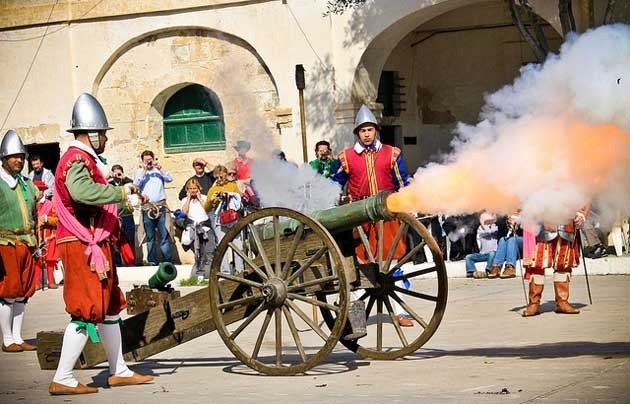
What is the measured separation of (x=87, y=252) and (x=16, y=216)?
3063mm

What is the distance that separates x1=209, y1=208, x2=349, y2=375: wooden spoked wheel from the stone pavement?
0.26 m

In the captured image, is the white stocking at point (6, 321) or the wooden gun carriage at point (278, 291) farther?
the white stocking at point (6, 321)

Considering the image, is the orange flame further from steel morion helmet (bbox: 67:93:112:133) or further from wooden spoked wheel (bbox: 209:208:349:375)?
steel morion helmet (bbox: 67:93:112:133)

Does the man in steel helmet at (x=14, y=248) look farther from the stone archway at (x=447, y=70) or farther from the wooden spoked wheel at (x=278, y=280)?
the stone archway at (x=447, y=70)

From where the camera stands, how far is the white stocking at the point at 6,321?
1139cm

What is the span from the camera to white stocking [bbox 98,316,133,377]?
8883 mm

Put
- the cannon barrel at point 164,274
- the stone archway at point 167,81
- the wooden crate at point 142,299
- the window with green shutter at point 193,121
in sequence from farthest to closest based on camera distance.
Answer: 1. the window with green shutter at point 193,121
2. the stone archway at point 167,81
3. the wooden crate at point 142,299
4. the cannon barrel at point 164,274

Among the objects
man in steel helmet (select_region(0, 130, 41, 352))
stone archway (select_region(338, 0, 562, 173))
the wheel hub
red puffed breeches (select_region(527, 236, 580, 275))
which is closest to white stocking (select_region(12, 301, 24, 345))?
man in steel helmet (select_region(0, 130, 41, 352))

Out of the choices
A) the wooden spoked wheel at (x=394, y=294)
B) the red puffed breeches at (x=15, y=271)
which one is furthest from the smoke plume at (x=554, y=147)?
the red puffed breeches at (x=15, y=271)

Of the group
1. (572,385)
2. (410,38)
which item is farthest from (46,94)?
(572,385)

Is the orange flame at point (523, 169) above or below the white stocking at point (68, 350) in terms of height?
above

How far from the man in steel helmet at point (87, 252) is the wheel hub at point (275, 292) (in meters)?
0.99

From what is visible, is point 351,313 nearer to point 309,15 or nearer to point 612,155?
point 612,155

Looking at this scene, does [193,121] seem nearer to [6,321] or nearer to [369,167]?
[6,321]
